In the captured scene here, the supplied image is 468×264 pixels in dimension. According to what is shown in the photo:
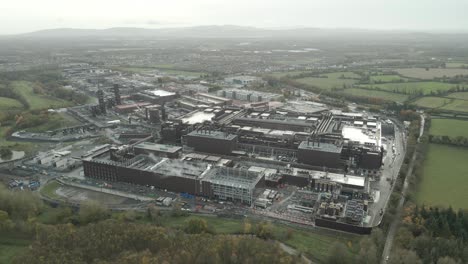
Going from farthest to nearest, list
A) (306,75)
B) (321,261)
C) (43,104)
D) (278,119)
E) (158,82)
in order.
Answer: (306,75)
(158,82)
(43,104)
(278,119)
(321,261)

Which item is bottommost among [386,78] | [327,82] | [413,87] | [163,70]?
[327,82]

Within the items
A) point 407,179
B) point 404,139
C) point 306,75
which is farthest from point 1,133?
point 306,75

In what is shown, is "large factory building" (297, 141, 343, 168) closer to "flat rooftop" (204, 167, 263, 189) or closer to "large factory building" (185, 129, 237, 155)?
"flat rooftop" (204, 167, 263, 189)

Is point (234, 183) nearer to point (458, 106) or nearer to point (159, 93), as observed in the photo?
point (159, 93)

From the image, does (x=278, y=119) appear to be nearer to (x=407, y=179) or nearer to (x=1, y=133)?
(x=407, y=179)

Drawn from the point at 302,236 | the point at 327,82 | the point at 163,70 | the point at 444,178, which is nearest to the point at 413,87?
the point at 327,82

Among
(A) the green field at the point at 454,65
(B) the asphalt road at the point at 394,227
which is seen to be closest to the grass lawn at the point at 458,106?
(B) the asphalt road at the point at 394,227
